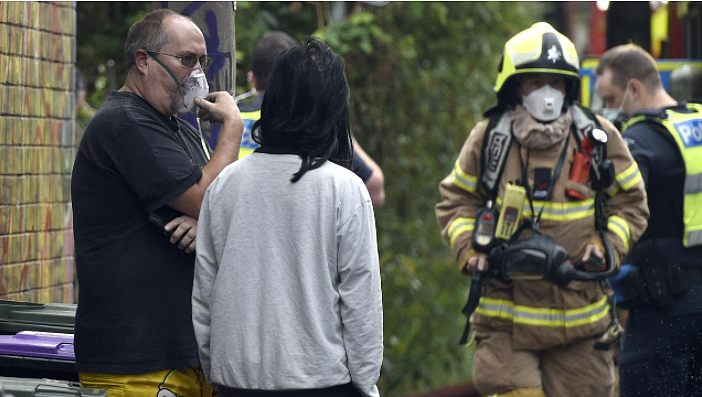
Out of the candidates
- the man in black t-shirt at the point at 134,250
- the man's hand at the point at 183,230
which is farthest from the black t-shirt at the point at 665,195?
the man's hand at the point at 183,230

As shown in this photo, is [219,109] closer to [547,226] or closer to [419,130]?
[547,226]

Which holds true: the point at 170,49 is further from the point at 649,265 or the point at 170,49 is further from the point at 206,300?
the point at 649,265

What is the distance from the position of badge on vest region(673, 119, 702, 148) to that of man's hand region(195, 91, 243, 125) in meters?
2.67

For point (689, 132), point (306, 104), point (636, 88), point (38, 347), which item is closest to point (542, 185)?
point (689, 132)

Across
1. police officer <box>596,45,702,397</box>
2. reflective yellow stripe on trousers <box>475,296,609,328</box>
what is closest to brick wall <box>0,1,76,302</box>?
reflective yellow stripe on trousers <box>475,296,609,328</box>

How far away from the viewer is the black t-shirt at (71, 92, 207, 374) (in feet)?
11.0

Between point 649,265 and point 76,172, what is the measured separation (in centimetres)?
318

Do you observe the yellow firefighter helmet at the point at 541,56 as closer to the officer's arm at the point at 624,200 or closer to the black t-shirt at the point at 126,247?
the officer's arm at the point at 624,200

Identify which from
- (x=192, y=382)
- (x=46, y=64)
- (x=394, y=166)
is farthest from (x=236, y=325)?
(x=394, y=166)

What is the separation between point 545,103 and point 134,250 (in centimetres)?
242

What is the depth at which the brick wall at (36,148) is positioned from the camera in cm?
501

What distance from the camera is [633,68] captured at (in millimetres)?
5859

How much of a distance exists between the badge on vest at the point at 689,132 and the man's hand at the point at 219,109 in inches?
105

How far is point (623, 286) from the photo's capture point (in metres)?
5.50
